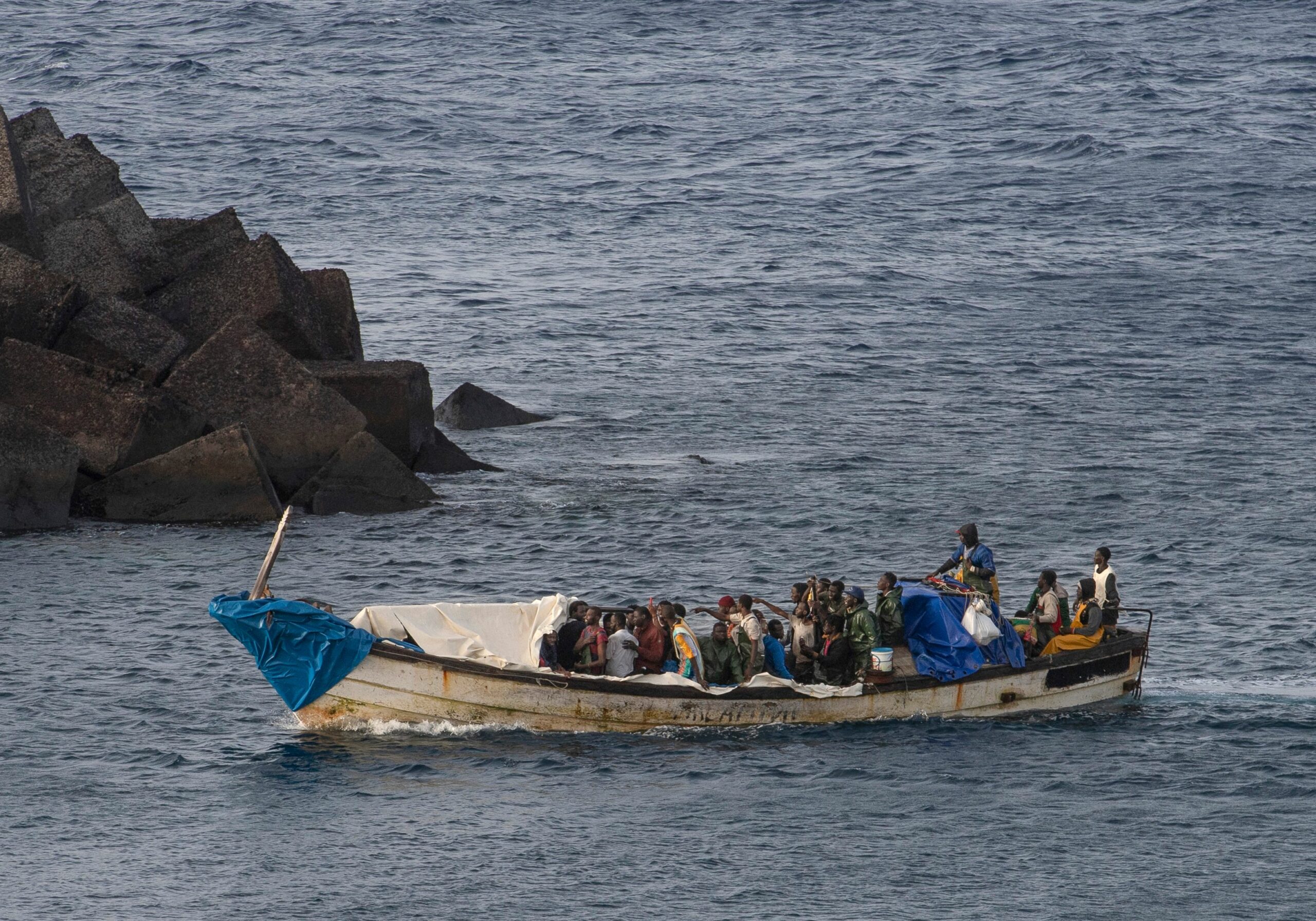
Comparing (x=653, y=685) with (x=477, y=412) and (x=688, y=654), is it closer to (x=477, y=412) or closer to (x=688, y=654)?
(x=688, y=654)

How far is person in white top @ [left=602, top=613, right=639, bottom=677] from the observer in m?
24.2

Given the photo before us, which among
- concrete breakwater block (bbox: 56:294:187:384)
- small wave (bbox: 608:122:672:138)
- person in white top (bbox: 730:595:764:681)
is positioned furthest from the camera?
small wave (bbox: 608:122:672:138)

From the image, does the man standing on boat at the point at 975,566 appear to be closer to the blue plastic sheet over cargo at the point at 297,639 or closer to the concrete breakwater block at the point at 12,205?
the blue plastic sheet over cargo at the point at 297,639

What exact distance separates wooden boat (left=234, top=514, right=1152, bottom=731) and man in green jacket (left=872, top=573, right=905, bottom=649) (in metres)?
0.62

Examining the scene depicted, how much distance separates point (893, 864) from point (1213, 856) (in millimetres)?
4015

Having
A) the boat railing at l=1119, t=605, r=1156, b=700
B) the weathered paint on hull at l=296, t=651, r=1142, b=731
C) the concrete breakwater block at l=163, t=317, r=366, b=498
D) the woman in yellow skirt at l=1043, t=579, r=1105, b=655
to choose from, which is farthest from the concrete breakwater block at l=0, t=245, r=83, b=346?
the boat railing at l=1119, t=605, r=1156, b=700

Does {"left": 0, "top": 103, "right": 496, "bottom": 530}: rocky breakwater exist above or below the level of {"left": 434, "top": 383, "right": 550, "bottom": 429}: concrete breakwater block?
above

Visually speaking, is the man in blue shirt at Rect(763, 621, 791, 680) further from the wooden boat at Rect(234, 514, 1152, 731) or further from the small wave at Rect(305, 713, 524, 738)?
the small wave at Rect(305, 713, 524, 738)

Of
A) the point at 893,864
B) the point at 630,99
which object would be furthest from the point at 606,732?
the point at 630,99

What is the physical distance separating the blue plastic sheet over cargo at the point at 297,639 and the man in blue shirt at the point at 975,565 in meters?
8.97

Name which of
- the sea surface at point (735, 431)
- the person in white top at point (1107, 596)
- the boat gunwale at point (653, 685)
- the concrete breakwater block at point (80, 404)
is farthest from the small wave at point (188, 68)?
the person in white top at point (1107, 596)

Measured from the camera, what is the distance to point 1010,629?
25.2 metres

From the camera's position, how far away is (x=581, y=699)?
23.8 metres

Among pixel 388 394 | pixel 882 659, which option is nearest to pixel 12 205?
pixel 388 394
